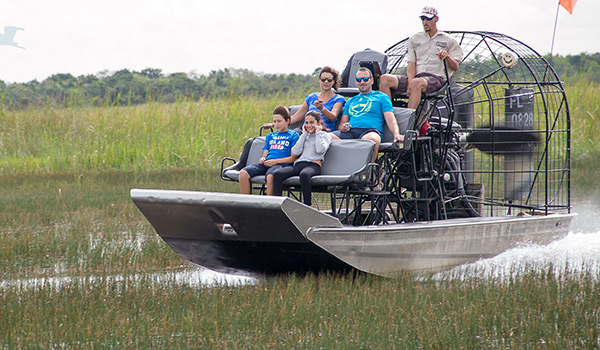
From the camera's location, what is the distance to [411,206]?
1030 centimetres

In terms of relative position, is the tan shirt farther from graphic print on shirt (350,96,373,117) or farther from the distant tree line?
the distant tree line

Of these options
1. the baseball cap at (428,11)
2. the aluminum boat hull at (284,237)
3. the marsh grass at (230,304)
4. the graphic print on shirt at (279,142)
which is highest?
the baseball cap at (428,11)

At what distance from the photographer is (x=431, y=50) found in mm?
10422

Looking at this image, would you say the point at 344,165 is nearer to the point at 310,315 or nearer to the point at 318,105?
the point at 318,105

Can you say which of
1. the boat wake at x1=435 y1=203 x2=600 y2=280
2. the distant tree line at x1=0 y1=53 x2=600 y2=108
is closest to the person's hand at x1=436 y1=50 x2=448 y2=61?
the boat wake at x1=435 y1=203 x2=600 y2=280

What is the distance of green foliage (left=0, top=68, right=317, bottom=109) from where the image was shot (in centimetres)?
2348

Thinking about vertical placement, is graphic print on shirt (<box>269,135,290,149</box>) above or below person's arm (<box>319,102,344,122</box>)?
below

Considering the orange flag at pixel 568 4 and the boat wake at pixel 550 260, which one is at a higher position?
the orange flag at pixel 568 4

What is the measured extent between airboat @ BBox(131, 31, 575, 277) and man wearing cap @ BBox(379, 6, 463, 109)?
0.19 meters

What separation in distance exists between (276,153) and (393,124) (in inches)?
54.5

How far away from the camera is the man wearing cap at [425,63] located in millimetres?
9852

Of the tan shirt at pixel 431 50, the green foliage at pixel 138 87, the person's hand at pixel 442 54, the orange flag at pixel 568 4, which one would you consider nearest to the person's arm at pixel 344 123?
the person's hand at pixel 442 54

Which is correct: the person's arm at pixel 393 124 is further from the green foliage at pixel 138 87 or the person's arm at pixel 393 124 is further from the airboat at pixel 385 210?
the green foliage at pixel 138 87

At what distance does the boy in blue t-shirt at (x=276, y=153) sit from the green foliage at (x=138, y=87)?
47.3 ft
